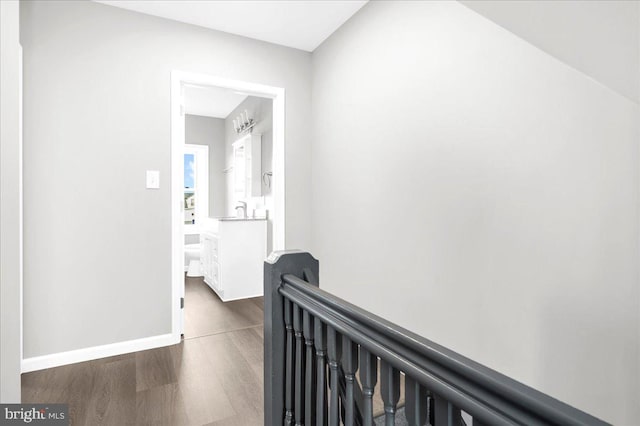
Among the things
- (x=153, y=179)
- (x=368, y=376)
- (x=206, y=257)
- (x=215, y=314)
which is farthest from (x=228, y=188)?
(x=368, y=376)

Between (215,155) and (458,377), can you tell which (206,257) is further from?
(458,377)

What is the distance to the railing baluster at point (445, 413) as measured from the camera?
1.71 feet

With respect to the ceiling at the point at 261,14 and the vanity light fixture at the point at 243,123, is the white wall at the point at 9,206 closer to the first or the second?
the ceiling at the point at 261,14

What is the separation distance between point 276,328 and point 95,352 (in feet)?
6.96

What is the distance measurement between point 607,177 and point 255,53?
2.72m

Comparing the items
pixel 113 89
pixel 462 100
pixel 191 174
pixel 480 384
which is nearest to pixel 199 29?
pixel 113 89

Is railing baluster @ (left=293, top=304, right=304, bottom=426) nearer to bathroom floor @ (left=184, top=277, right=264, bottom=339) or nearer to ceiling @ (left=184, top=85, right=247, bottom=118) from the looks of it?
bathroom floor @ (left=184, top=277, right=264, bottom=339)

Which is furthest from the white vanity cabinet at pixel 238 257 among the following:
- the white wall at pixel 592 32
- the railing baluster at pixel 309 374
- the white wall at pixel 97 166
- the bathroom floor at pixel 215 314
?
the white wall at pixel 592 32

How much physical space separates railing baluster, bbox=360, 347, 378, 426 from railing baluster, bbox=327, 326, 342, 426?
93 mm

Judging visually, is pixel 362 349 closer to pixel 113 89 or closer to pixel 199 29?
pixel 113 89

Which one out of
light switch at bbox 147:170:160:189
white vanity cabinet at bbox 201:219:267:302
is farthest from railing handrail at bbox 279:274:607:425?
white vanity cabinet at bbox 201:219:267:302

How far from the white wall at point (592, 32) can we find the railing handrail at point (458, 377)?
0.93 m

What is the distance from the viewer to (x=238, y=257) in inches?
151

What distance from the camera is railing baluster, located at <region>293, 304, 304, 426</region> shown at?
946 mm
